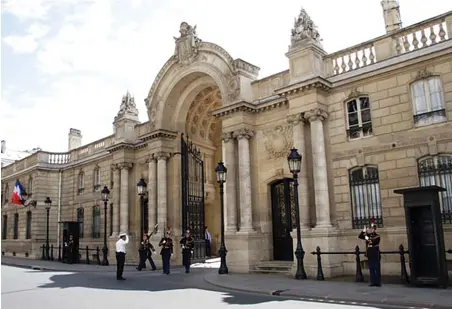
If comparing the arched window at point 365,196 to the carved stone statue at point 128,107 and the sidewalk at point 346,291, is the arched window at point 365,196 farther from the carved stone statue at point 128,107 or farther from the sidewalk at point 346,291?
the carved stone statue at point 128,107

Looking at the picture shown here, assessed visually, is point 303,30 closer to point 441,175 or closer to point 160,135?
point 441,175

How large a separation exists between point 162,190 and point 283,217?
766 centimetres

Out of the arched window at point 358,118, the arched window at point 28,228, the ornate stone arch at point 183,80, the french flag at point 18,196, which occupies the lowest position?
the arched window at point 28,228

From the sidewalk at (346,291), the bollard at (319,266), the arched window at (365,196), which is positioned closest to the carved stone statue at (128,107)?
the sidewalk at (346,291)

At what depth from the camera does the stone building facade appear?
14.8 meters

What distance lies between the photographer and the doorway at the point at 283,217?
60.7 feet

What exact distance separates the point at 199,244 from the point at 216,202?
15.4 feet

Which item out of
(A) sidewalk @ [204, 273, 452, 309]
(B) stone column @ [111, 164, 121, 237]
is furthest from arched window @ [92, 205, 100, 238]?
(A) sidewalk @ [204, 273, 452, 309]

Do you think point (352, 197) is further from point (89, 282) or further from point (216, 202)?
point (216, 202)

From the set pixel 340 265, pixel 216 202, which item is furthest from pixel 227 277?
pixel 216 202

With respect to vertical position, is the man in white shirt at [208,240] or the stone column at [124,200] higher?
the stone column at [124,200]

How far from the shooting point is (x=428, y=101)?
14695 millimetres

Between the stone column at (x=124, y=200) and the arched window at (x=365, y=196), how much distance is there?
47.2ft

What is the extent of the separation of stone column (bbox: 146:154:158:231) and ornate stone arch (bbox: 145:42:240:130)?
6.70 ft
